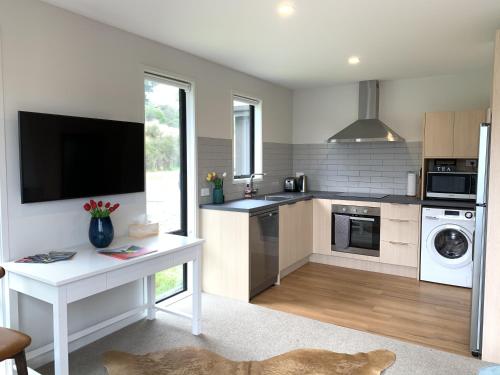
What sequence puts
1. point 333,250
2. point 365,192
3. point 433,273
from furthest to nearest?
1. point 365,192
2. point 333,250
3. point 433,273

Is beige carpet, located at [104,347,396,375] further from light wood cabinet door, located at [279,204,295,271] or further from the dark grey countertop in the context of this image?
light wood cabinet door, located at [279,204,295,271]

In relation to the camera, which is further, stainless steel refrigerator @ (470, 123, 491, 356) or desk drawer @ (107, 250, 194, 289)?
stainless steel refrigerator @ (470, 123, 491, 356)

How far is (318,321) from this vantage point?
3.23 m

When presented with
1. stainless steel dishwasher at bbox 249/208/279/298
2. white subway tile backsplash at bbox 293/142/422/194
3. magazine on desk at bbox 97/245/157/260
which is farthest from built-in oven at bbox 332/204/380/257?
magazine on desk at bbox 97/245/157/260

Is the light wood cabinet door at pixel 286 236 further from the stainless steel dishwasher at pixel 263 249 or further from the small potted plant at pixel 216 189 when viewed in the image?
the small potted plant at pixel 216 189

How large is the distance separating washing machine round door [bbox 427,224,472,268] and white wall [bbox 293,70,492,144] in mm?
1341

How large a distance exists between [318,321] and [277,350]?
2.11 feet

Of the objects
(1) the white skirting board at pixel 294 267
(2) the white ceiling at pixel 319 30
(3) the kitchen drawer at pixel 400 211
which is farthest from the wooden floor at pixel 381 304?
(2) the white ceiling at pixel 319 30

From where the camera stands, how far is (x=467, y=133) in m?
4.12

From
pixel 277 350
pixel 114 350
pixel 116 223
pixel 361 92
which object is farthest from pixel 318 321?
pixel 361 92

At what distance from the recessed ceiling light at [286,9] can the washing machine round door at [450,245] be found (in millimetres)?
2927

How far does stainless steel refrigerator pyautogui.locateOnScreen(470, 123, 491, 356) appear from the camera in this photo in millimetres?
Result: 2555

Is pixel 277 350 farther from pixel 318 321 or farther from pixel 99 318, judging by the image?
pixel 99 318

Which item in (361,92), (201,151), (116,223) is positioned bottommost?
(116,223)
